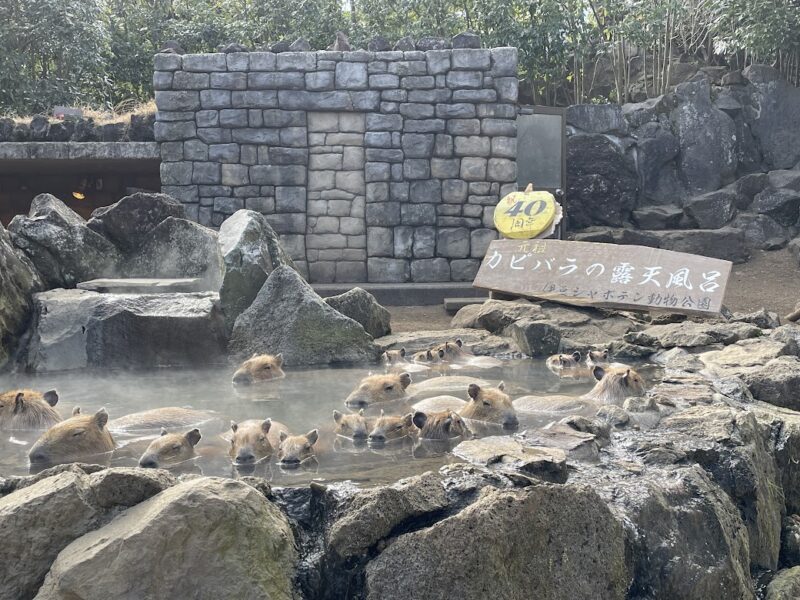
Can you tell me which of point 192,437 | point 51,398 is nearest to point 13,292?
point 51,398

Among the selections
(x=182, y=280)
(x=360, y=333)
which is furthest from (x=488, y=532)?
(x=182, y=280)

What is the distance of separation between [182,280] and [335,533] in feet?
19.6

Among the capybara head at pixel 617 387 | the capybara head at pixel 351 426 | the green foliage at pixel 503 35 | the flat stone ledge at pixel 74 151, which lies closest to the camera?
the capybara head at pixel 351 426

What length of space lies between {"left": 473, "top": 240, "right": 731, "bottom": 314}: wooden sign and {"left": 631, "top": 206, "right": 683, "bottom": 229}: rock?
615 centimetres

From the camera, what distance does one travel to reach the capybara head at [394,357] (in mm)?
7969

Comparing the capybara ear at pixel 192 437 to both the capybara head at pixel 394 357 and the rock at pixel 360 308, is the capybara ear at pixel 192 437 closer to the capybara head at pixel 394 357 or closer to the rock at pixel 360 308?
the capybara head at pixel 394 357

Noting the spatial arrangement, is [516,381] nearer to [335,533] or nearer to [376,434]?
[376,434]

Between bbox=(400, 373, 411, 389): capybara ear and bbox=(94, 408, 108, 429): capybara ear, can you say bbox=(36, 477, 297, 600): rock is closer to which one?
bbox=(94, 408, 108, 429): capybara ear

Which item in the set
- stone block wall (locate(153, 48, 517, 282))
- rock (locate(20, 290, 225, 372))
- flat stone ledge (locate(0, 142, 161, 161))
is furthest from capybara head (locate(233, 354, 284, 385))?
flat stone ledge (locate(0, 142, 161, 161))

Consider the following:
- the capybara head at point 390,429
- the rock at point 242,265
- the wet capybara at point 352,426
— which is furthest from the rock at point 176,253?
the capybara head at point 390,429

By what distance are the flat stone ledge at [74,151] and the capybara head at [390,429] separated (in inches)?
395

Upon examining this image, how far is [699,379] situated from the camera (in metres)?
6.01

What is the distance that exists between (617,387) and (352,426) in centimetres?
190

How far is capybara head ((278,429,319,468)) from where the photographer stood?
14.0 feet
